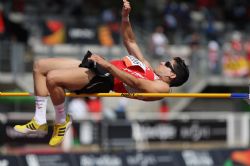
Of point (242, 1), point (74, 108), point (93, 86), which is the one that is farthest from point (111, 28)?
point (93, 86)

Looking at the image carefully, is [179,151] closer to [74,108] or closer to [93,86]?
[74,108]

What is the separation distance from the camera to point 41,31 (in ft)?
72.9

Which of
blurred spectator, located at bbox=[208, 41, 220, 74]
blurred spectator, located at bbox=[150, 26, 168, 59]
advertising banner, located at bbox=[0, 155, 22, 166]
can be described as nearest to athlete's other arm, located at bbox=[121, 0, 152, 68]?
advertising banner, located at bbox=[0, 155, 22, 166]

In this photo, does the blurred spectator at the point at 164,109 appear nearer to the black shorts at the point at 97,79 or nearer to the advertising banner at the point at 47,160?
the advertising banner at the point at 47,160

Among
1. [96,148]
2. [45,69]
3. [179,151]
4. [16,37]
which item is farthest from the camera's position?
[16,37]

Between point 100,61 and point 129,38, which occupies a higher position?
point 129,38

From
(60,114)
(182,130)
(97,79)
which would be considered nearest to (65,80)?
(97,79)

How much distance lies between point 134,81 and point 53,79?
1.00m

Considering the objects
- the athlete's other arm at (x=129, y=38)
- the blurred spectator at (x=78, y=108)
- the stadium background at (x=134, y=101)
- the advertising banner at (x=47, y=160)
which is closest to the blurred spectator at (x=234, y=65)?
the stadium background at (x=134, y=101)

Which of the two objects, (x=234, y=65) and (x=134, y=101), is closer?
(x=134, y=101)

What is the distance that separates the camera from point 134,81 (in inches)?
398

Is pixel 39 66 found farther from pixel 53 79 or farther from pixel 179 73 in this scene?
pixel 179 73

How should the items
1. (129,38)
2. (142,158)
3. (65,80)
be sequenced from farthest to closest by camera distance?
(142,158)
(129,38)
(65,80)

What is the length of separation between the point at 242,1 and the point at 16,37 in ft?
34.4
